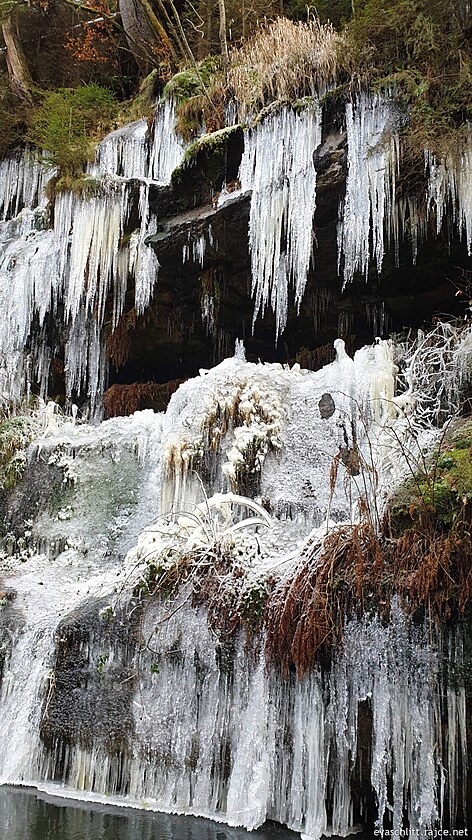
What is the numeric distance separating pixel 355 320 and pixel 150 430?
346 centimetres

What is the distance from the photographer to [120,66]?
14.8 metres

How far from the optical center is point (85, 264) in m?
10.2

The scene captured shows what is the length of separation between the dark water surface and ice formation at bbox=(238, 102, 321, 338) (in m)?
5.82

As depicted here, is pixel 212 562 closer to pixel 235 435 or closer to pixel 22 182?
pixel 235 435

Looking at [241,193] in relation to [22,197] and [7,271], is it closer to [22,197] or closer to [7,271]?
[7,271]

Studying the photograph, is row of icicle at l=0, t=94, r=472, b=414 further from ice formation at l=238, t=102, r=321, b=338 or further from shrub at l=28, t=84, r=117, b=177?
shrub at l=28, t=84, r=117, b=177

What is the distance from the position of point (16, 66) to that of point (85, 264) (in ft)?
24.9

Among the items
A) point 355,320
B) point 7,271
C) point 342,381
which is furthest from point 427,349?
point 7,271

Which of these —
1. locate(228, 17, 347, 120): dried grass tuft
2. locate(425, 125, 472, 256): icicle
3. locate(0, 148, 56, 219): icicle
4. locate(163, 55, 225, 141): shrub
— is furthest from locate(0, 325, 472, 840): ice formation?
locate(0, 148, 56, 219): icicle

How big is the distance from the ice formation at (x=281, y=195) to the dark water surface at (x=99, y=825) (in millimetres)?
5823

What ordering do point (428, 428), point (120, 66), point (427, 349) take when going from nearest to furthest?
1. point (428, 428)
2. point (427, 349)
3. point (120, 66)

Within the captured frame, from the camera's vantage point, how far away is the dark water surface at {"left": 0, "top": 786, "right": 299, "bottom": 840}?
14.2 feet

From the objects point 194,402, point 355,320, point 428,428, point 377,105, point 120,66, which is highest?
point 120,66

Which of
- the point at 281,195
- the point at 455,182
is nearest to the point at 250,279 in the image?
the point at 281,195
